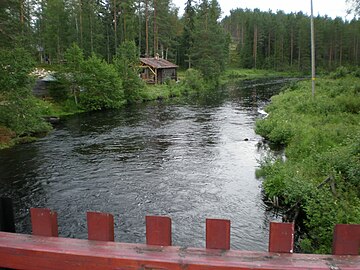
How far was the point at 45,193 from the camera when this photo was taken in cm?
1026

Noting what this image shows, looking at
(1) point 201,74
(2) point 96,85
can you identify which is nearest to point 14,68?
(2) point 96,85

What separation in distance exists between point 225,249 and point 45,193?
9.42 meters

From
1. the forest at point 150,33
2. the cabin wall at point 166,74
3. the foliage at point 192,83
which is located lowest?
the foliage at point 192,83

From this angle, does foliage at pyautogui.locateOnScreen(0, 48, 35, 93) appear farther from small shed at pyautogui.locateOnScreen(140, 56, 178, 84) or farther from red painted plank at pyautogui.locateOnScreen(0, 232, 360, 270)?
small shed at pyautogui.locateOnScreen(140, 56, 178, 84)

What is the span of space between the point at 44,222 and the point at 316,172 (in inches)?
341

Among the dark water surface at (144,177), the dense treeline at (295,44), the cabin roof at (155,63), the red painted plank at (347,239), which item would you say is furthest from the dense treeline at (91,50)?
the red painted plank at (347,239)

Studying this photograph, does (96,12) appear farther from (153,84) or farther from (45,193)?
(45,193)

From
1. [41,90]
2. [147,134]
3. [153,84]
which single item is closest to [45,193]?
[147,134]

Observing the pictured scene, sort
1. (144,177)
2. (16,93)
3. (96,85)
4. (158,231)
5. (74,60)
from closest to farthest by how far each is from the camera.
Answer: (158,231), (144,177), (16,93), (74,60), (96,85)

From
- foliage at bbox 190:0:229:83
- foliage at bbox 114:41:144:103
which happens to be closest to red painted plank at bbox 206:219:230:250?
foliage at bbox 114:41:144:103

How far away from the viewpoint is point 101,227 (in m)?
1.99

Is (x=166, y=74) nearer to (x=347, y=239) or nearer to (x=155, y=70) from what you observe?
(x=155, y=70)

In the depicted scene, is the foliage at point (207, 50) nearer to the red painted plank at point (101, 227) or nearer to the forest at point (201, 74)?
the forest at point (201, 74)

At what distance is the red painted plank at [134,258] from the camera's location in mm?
1769
